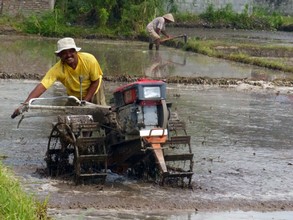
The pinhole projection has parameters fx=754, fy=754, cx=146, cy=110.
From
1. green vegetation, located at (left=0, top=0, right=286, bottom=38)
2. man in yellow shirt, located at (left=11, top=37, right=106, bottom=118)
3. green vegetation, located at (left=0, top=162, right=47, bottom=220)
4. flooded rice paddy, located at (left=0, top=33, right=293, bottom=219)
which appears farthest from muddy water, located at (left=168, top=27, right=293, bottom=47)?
green vegetation, located at (left=0, top=162, right=47, bottom=220)

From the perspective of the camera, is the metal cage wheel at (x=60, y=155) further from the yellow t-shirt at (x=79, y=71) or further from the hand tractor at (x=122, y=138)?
the yellow t-shirt at (x=79, y=71)

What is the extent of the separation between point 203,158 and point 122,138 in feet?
5.52

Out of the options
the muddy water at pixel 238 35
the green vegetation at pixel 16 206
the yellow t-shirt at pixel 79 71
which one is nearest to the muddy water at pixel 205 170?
the green vegetation at pixel 16 206

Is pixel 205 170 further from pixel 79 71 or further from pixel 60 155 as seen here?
pixel 79 71

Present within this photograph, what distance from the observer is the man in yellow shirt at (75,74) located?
7996 mm

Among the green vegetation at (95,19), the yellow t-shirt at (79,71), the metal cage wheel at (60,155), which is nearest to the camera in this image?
the metal cage wheel at (60,155)

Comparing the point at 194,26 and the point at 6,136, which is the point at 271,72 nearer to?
the point at 6,136

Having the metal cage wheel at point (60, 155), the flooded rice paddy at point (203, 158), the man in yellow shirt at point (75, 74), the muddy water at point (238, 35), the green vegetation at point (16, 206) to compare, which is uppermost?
the man in yellow shirt at point (75, 74)

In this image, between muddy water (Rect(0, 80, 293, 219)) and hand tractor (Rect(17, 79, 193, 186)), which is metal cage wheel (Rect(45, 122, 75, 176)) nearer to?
hand tractor (Rect(17, 79, 193, 186))

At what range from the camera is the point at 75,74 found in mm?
8211

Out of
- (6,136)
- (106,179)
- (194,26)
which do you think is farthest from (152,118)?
(194,26)

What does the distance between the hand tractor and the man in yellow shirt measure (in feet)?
0.58

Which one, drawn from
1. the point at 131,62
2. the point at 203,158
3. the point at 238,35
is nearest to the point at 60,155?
the point at 203,158

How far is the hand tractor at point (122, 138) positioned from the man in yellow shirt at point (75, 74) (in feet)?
0.58
